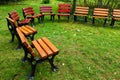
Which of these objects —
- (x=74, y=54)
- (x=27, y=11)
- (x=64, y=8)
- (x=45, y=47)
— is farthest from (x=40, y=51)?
(x=64, y=8)

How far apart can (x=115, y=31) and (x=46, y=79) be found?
16.3 feet

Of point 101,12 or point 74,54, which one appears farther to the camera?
point 101,12

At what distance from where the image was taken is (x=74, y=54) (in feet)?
20.1

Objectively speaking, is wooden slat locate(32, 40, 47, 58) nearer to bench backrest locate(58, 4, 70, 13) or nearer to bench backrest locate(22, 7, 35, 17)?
bench backrest locate(22, 7, 35, 17)

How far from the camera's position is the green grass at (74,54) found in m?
5.01

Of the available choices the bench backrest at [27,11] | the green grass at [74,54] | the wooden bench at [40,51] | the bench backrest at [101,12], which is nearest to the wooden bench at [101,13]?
the bench backrest at [101,12]

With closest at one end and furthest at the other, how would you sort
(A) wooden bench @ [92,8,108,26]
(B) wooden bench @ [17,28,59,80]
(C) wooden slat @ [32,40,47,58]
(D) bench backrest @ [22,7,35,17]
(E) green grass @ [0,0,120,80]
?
(B) wooden bench @ [17,28,59,80] → (C) wooden slat @ [32,40,47,58] → (E) green grass @ [0,0,120,80] → (D) bench backrest @ [22,7,35,17] → (A) wooden bench @ [92,8,108,26]

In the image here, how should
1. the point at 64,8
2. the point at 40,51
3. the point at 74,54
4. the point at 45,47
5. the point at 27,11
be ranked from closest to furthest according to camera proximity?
the point at 40,51
the point at 45,47
the point at 74,54
the point at 27,11
the point at 64,8

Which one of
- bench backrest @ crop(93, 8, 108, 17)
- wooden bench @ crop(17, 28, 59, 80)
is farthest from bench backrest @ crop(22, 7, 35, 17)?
wooden bench @ crop(17, 28, 59, 80)

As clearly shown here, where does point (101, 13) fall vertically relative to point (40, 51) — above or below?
above

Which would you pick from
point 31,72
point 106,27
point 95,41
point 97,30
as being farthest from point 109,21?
point 31,72

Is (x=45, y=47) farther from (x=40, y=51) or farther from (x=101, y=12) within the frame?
(x=101, y=12)

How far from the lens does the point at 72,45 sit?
6.84m

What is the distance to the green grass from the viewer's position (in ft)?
16.4
